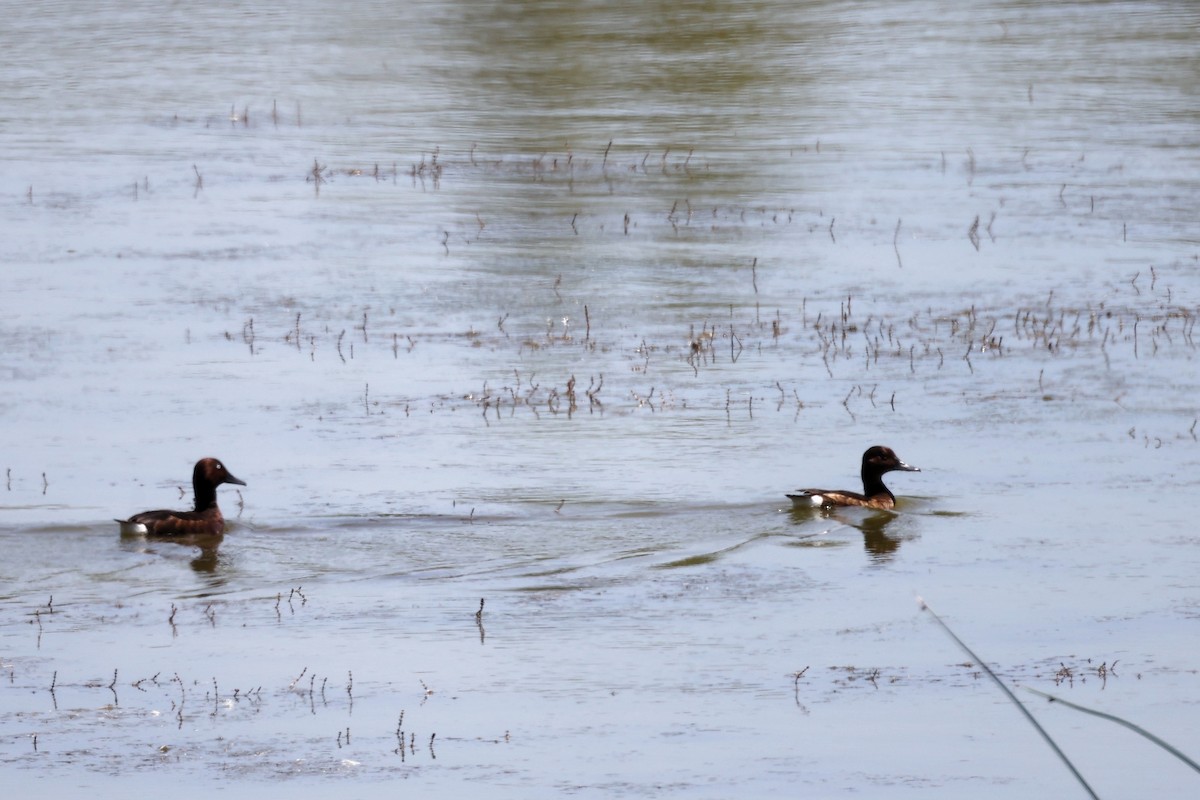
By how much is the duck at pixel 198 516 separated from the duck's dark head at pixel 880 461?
10.7ft

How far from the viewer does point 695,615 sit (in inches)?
373

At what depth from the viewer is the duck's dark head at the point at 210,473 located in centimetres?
1104

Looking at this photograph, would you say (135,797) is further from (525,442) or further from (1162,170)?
(1162,170)

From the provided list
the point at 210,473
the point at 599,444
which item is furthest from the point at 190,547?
the point at 599,444

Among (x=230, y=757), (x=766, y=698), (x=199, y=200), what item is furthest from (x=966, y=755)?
(x=199, y=200)

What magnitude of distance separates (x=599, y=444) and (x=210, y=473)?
242 centimetres

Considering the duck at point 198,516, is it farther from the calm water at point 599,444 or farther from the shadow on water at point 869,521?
the shadow on water at point 869,521

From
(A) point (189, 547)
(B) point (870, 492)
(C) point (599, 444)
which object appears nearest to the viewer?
(A) point (189, 547)

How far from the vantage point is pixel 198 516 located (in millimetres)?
10828

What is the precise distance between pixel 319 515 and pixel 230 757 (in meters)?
3.47

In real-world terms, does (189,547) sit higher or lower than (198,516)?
lower

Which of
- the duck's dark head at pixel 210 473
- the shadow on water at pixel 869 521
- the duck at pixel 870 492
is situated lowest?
the shadow on water at pixel 869 521

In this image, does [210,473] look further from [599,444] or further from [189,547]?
[599,444]

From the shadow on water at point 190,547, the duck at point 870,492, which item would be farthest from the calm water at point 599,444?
the duck at point 870,492
